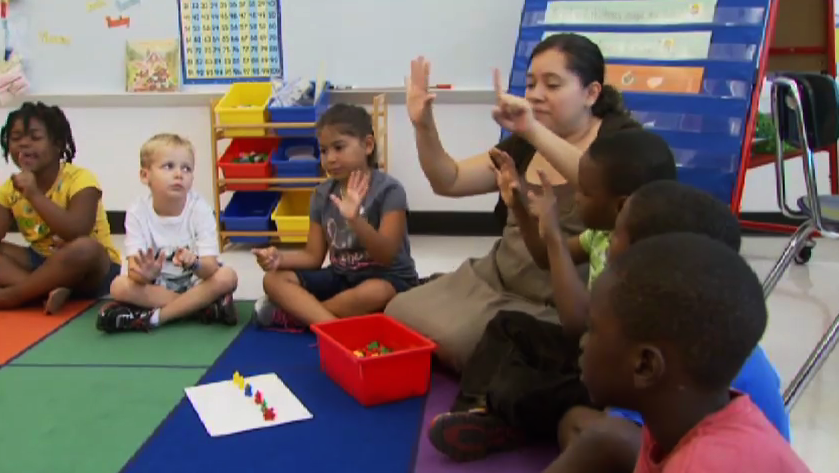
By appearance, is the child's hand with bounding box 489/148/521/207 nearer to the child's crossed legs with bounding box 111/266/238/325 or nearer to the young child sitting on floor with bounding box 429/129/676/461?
the young child sitting on floor with bounding box 429/129/676/461

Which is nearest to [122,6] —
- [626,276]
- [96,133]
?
[96,133]

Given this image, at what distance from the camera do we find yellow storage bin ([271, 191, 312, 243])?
3.15 metres

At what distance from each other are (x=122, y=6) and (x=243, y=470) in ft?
8.42

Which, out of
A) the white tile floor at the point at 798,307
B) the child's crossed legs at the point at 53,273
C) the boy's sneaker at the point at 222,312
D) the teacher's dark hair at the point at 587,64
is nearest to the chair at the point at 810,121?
the white tile floor at the point at 798,307

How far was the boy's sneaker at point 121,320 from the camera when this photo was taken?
2145 mm

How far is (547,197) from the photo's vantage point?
1.43 metres

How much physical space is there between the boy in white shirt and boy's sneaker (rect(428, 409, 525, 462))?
972 millimetres

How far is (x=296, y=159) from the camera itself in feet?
10.4

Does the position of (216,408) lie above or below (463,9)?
below

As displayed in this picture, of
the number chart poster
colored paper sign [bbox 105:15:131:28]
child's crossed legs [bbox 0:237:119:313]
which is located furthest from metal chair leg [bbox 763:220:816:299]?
colored paper sign [bbox 105:15:131:28]

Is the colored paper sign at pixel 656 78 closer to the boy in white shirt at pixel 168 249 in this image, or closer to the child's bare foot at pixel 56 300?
the boy in white shirt at pixel 168 249

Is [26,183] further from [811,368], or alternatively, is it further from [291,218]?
[811,368]

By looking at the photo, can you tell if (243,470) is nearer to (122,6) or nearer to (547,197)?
(547,197)

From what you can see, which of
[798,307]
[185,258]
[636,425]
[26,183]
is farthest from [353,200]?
[798,307]
